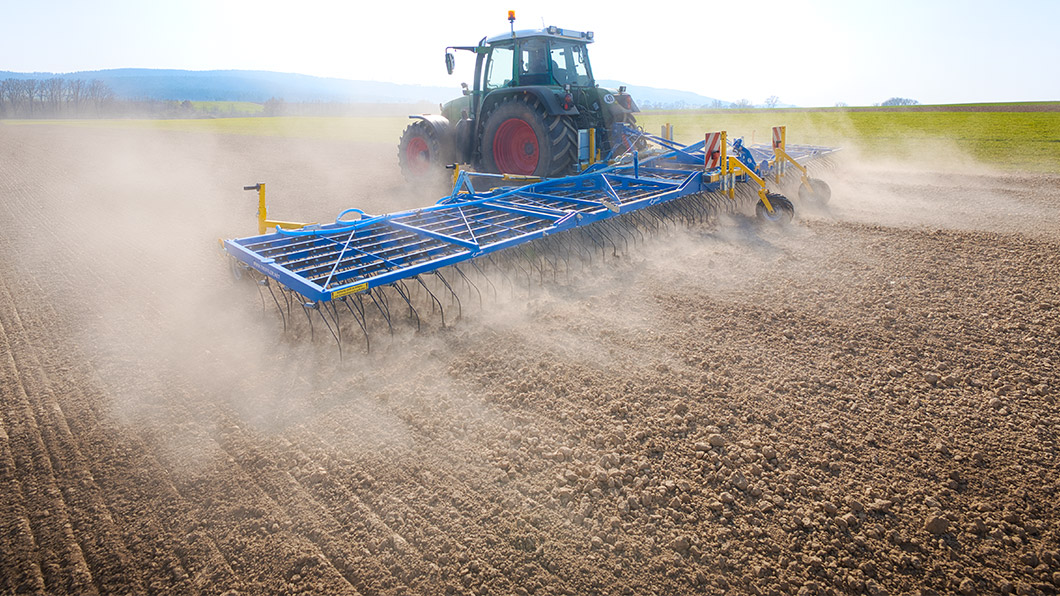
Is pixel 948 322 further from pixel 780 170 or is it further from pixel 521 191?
pixel 780 170

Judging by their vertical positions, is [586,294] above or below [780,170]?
below

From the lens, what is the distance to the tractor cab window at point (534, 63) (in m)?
7.19

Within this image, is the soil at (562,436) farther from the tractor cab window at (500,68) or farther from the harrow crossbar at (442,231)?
the tractor cab window at (500,68)

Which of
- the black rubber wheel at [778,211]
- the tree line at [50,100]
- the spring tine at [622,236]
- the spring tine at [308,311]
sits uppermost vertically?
the tree line at [50,100]

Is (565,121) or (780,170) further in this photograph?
(780,170)

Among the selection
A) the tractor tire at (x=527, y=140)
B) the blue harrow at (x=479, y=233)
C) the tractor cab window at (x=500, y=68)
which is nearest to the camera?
the blue harrow at (x=479, y=233)

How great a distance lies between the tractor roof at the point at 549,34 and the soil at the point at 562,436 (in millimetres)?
3253

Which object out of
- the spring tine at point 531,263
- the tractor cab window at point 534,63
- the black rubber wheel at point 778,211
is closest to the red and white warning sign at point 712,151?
the black rubber wheel at point 778,211

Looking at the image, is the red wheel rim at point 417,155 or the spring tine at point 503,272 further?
the red wheel rim at point 417,155

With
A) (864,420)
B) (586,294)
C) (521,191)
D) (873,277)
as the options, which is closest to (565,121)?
(521,191)

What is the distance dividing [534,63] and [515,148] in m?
1.03

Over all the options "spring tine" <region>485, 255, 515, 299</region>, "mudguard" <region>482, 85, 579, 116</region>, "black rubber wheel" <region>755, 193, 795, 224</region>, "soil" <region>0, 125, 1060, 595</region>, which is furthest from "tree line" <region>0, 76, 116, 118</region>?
"black rubber wheel" <region>755, 193, 795, 224</region>

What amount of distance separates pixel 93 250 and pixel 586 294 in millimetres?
4961

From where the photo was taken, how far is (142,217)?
7887mm
